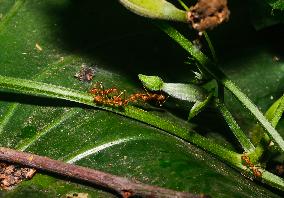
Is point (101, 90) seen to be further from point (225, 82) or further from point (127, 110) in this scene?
point (225, 82)

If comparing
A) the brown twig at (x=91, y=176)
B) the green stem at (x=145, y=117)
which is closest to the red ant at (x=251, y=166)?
the green stem at (x=145, y=117)

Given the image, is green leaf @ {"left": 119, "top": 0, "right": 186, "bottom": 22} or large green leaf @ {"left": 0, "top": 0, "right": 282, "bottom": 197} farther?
large green leaf @ {"left": 0, "top": 0, "right": 282, "bottom": 197}

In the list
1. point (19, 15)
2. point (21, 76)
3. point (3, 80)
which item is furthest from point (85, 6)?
point (3, 80)

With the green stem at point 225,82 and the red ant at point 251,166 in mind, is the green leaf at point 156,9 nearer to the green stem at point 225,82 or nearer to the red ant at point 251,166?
the green stem at point 225,82

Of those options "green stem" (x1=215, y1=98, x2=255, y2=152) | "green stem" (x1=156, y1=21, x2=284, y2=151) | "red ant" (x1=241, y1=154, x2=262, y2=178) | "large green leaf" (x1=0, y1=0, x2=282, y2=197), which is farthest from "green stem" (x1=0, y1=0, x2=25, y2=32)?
"red ant" (x1=241, y1=154, x2=262, y2=178)

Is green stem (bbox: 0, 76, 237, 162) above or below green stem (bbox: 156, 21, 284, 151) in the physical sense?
below

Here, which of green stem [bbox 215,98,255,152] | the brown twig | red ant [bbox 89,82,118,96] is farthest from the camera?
red ant [bbox 89,82,118,96]

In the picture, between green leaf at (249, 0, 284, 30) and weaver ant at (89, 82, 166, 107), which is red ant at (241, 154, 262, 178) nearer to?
weaver ant at (89, 82, 166, 107)
